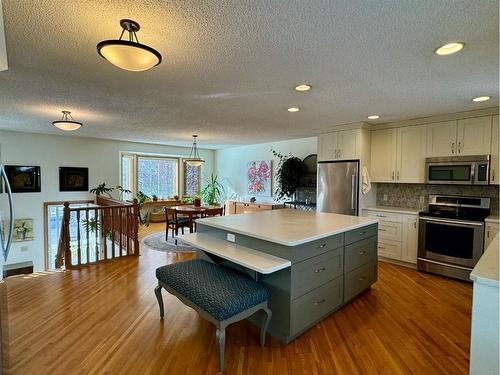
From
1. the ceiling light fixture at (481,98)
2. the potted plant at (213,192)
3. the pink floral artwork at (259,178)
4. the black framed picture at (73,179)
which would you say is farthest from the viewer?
the potted plant at (213,192)

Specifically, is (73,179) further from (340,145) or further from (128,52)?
(340,145)

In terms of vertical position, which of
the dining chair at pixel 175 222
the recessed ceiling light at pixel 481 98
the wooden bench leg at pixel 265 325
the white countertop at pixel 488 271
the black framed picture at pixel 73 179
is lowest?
the wooden bench leg at pixel 265 325

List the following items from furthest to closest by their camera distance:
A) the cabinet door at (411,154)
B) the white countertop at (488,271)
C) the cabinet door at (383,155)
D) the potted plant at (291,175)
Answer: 1. the potted plant at (291,175)
2. the cabinet door at (383,155)
3. the cabinet door at (411,154)
4. the white countertop at (488,271)

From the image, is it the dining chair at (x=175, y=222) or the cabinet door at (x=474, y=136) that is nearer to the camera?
the cabinet door at (x=474, y=136)

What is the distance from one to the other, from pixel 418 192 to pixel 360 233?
2195 mm

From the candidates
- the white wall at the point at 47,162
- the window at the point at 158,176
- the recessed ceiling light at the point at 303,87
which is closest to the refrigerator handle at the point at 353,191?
the recessed ceiling light at the point at 303,87

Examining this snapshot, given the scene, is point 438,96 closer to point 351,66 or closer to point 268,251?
point 351,66

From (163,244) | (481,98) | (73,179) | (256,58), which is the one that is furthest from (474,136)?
(73,179)

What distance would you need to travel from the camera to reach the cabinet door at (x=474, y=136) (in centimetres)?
346

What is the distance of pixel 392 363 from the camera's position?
1.95 m

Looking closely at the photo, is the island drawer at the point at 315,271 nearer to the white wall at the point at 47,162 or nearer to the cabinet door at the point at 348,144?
the cabinet door at the point at 348,144

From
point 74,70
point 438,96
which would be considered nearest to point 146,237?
point 74,70

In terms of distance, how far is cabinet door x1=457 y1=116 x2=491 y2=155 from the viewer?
11.3 feet

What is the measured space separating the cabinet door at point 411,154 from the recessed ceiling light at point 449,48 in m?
2.34
